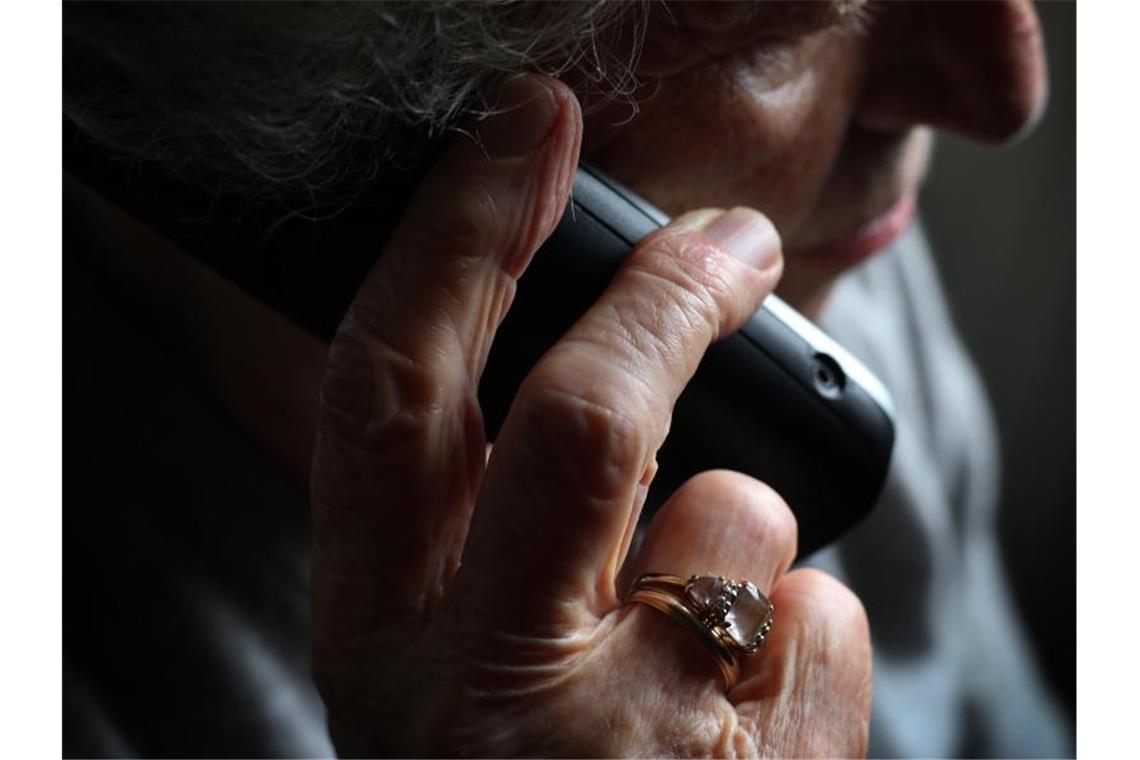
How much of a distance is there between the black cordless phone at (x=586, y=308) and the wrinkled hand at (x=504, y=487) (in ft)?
0.07

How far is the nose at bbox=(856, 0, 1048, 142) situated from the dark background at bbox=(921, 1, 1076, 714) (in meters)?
0.71

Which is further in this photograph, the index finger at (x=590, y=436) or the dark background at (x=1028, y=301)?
the dark background at (x=1028, y=301)

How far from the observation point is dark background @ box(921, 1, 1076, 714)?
1416 mm

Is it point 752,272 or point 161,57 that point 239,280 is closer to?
point 161,57

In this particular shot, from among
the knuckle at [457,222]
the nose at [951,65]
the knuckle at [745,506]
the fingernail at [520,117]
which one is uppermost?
the fingernail at [520,117]

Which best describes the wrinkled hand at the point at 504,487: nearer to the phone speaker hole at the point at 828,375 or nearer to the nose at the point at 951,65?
the phone speaker hole at the point at 828,375

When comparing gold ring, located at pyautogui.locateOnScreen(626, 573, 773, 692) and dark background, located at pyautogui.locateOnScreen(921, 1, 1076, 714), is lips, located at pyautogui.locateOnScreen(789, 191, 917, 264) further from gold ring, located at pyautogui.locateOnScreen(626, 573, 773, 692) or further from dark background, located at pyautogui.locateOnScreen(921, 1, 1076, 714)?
dark background, located at pyautogui.locateOnScreen(921, 1, 1076, 714)

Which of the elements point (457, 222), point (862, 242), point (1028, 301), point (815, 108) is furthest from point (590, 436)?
point (1028, 301)

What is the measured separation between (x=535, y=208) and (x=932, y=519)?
2.24ft

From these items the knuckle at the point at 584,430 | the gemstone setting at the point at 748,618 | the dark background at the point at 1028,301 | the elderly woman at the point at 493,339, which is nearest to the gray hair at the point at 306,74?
the elderly woman at the point at 493,339

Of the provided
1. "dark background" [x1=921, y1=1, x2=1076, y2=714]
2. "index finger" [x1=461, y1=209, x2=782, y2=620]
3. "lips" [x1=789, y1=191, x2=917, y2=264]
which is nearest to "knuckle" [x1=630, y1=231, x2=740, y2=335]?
"index finger" [x1=461, y1=209, x2=782, y2=620]

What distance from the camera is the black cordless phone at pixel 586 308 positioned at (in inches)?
20.4

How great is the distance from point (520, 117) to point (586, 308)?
0.09 meters

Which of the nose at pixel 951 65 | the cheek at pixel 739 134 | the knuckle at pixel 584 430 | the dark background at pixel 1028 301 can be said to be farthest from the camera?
the dark background at pixel 1028 301
